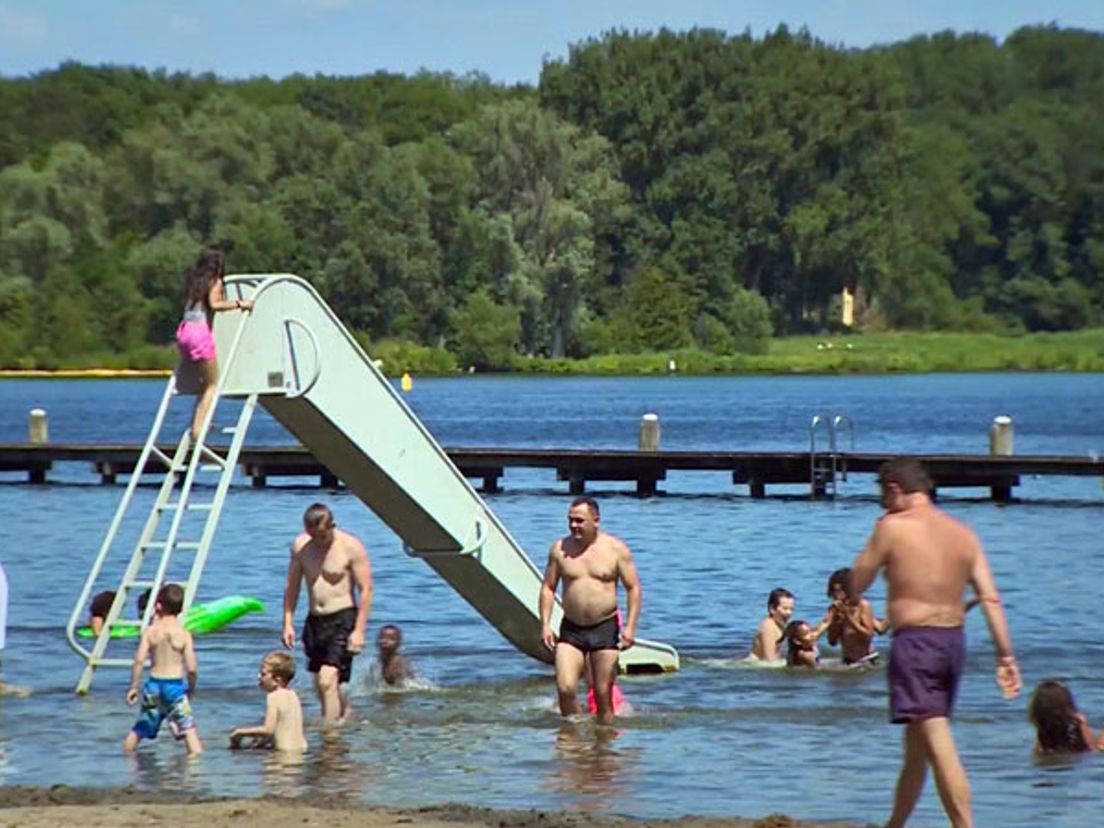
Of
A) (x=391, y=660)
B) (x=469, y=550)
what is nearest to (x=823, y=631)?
(x=391, y=660)

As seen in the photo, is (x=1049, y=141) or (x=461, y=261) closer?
(x=461, y=261)

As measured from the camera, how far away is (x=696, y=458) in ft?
148

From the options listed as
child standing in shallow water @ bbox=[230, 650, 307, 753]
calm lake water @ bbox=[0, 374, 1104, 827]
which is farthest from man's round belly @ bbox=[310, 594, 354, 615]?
calm lake water @ bbox=[0, 374, 1104, 827]

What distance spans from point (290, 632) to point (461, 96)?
471 ft

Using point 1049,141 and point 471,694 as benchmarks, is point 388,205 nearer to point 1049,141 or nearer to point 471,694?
point 1049,141

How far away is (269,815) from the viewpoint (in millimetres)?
13836

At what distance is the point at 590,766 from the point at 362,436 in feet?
10.2

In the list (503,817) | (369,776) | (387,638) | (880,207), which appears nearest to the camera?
(503,817)

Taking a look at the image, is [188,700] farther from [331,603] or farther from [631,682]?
[631,682]

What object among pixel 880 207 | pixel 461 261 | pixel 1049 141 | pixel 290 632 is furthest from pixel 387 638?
pixel 1049 141

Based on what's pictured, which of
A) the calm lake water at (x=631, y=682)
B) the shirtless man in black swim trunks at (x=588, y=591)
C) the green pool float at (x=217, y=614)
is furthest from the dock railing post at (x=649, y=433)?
the shirtless man in black swim trunks at (x=588, y=591)

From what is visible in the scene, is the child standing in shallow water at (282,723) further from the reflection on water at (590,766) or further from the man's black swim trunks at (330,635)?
the reflection on water at (590,766)

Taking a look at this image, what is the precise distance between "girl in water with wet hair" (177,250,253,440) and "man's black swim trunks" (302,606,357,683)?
1524 millimetres

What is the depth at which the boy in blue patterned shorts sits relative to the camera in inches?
626
